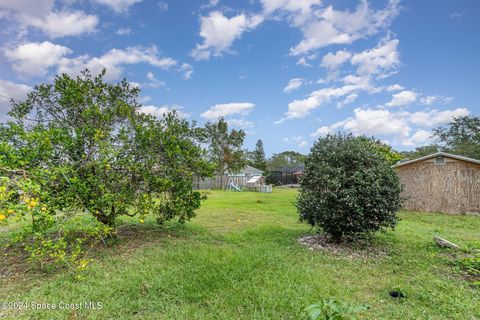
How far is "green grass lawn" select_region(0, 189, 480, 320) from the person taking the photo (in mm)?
2576

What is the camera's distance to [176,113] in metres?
5.22

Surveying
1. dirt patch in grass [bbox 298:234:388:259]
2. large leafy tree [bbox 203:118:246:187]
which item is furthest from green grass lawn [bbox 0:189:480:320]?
large leafy tree [bbox 203:118:246:187]

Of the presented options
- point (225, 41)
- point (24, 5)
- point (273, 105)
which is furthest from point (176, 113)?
point (273, 105)

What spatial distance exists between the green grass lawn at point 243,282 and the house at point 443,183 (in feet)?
22.2

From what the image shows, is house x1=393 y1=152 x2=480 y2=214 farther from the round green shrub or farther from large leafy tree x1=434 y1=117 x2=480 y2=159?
large leafy tree x1=434 y1=117 x2=480 y2=159

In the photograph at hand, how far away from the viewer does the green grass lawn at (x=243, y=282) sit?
2576mm

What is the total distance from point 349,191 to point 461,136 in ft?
88.3

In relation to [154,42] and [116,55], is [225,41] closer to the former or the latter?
[154,42]

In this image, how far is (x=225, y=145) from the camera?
28.2 meters

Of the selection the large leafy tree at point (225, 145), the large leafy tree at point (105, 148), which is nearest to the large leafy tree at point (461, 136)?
the large leafy tree at point (225, 145)

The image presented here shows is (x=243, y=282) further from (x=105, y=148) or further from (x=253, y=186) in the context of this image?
(x=253, y=186)

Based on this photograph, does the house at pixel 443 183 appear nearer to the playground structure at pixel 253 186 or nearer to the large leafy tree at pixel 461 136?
the playground structure at pixel 253 186

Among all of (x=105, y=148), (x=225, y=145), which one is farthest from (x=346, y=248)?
(x=225, y=145)

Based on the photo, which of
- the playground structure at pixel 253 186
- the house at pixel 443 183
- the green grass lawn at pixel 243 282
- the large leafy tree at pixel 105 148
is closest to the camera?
the green grass lawn at pixel 243 282
